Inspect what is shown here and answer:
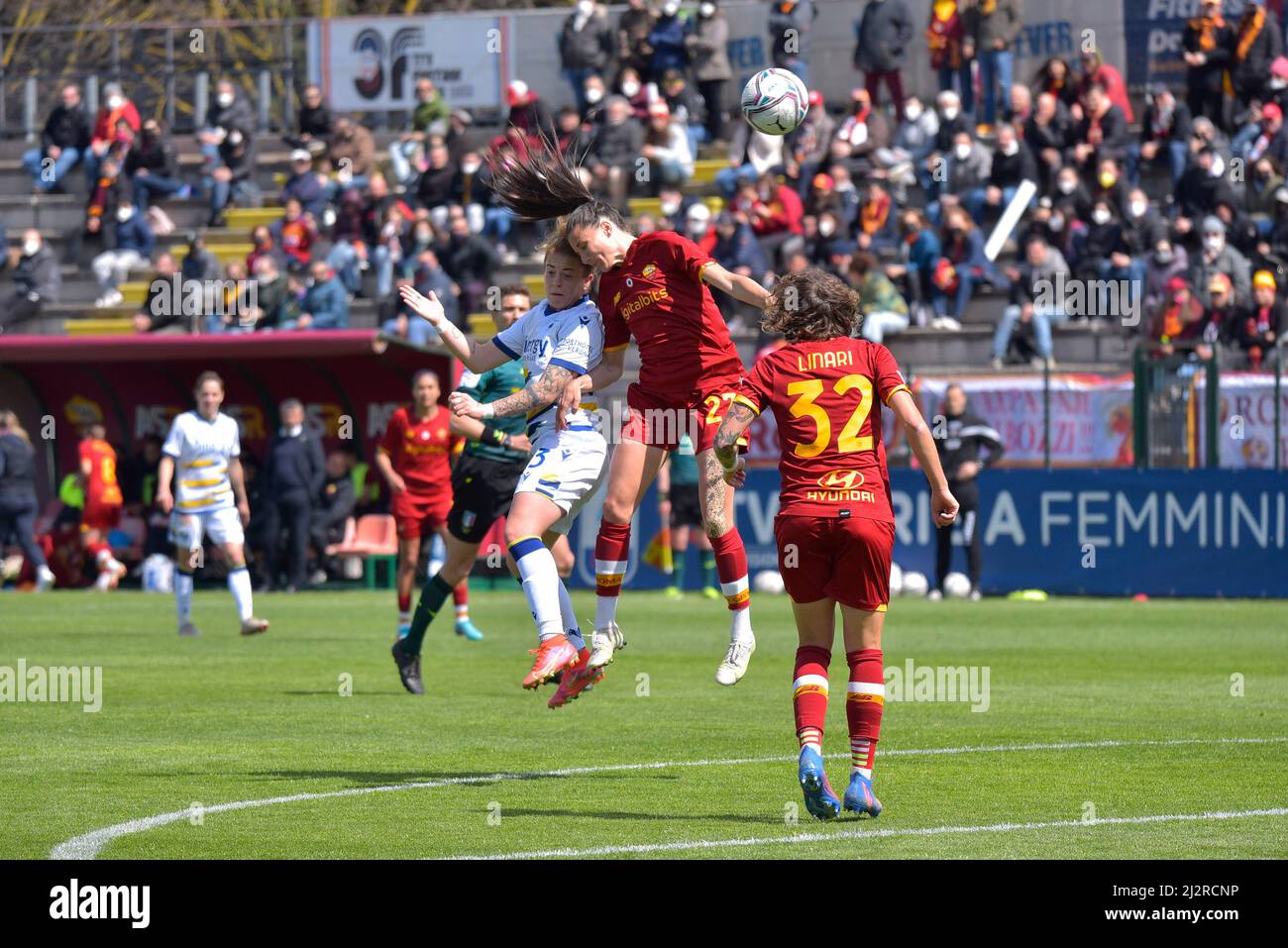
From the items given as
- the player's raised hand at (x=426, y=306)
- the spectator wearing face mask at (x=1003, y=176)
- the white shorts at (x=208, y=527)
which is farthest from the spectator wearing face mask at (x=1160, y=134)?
the player's raised hand at (x=426, y=306)

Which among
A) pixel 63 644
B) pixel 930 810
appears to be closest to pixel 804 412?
pixel 930 810

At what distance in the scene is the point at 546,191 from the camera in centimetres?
1085

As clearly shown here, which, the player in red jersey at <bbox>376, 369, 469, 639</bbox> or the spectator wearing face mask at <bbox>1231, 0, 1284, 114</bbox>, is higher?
the spectator wearing face mask at <bbox>1231, 0, 1284, 114</bbox>

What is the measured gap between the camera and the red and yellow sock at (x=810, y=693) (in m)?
8.56

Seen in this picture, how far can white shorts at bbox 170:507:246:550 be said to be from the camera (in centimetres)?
1858

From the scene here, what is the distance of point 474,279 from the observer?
29422 mm

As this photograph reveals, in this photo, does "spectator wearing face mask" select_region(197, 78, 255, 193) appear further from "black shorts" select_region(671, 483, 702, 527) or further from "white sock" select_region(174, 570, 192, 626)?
"white sock" select_region(174, 570, 192, 626)

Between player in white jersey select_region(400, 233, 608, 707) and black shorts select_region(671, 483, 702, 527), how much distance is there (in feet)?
46.3

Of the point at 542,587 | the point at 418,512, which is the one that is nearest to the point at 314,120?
the point at 418,512

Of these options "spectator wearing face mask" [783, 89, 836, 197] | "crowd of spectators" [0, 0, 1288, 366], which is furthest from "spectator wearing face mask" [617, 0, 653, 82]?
"spectator wearing face mask" [783, 89, 836, 197]

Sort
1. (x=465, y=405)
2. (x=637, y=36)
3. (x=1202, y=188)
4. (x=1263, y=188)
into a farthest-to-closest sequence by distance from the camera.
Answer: (x=637, y=36), (x=1263, y=188), (x=1202, y=188), (x=465, y=405)

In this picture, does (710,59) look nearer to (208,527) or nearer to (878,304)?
(878,304)

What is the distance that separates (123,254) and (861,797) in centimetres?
2741

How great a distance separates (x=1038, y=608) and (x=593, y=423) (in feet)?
41.9
